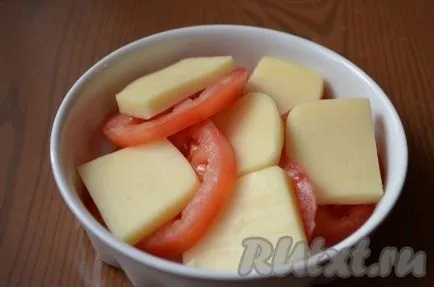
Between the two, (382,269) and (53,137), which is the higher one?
(53,137)

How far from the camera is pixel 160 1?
1.13 metres

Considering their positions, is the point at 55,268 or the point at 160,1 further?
the point at 160,1

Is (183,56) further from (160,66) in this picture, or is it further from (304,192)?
(304,192)

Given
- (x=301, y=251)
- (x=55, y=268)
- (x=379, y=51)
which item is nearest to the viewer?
(x=301, y=251)

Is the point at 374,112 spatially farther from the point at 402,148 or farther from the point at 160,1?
the point at 160,1

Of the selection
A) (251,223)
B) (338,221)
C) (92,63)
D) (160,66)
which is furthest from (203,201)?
(92,63)

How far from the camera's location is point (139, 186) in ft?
2.30

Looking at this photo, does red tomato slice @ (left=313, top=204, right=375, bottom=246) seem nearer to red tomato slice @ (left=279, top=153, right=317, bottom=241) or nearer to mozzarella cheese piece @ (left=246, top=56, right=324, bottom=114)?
red tomato slice @ (left=279, top=153, right=317, bottom=241)

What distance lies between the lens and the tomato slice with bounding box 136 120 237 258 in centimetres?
66

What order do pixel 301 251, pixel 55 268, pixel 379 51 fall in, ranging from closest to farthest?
pixel 301 251 → pixel 55 268 → pixel 379 51

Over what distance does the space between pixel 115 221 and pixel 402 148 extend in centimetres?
33

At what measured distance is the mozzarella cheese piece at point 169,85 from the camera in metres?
0.75

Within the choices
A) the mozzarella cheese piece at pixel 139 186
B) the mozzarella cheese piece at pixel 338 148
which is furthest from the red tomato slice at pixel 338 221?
the mozzarella cheese piece at pixel 139 186

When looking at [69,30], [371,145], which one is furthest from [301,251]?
[69,30]
